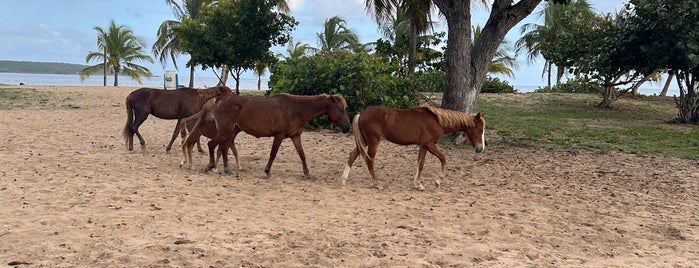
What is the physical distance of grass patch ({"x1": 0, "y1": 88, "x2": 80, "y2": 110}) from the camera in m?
21.1

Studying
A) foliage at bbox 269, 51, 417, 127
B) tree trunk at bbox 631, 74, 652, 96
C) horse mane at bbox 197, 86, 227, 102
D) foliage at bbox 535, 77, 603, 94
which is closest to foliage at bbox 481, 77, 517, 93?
foliage at bbox 535, 77, 603, 94

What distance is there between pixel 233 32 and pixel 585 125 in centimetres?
1321

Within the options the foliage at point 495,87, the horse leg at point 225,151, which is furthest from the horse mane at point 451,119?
the foliage at point 495,87

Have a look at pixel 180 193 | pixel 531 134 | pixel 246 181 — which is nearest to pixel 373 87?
pixel 531 134

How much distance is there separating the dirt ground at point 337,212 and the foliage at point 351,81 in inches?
143

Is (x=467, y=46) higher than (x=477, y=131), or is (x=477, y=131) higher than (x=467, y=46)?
(x=467, y=46)

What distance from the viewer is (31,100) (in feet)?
75.4

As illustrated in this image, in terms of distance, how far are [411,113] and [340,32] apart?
32524mm

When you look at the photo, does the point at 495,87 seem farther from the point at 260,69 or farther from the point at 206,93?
the point at 206,93

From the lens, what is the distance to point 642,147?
1235 cm

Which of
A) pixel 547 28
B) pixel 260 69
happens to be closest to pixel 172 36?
pixel 260 69

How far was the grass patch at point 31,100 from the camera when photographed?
21125mm

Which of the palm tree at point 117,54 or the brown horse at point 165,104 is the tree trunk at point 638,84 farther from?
the palm tree at point 117,54

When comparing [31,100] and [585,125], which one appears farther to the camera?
[31,100]
